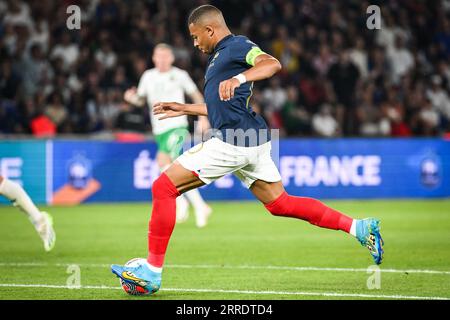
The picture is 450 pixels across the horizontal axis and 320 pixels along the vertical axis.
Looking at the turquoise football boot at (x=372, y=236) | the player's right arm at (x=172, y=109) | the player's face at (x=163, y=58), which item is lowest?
the turquoise football boot at (x=372, y=236)

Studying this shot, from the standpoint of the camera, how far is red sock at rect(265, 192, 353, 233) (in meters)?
8.09

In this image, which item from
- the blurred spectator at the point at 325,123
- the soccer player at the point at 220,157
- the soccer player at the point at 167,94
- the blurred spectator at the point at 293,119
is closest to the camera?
the soccer player at the point at 220,157

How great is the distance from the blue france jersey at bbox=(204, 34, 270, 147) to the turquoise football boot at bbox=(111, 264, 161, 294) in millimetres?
1262

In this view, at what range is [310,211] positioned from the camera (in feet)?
26.7

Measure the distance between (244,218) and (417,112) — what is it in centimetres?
822

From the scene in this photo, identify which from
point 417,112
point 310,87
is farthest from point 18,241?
point 417,112

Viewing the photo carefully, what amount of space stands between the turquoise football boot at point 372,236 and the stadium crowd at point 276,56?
11650 millimetres

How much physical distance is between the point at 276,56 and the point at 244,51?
14475 mm

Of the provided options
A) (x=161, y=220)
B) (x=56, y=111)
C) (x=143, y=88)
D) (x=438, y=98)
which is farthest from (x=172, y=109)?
(x=438, y=98)

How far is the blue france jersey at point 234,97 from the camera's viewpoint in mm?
7754

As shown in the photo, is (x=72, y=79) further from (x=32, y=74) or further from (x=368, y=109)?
(x=368, y=109)

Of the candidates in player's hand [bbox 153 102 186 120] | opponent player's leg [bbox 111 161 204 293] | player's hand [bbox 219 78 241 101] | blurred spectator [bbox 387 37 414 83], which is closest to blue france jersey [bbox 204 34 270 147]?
player's hand [bbox 153 102 186 120]

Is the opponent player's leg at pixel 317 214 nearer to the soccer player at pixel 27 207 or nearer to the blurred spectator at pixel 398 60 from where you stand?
the soccer player at pixel 27 207

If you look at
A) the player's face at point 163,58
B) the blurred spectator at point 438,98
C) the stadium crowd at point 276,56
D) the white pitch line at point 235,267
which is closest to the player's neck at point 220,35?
the white pitch line at point 235,267
